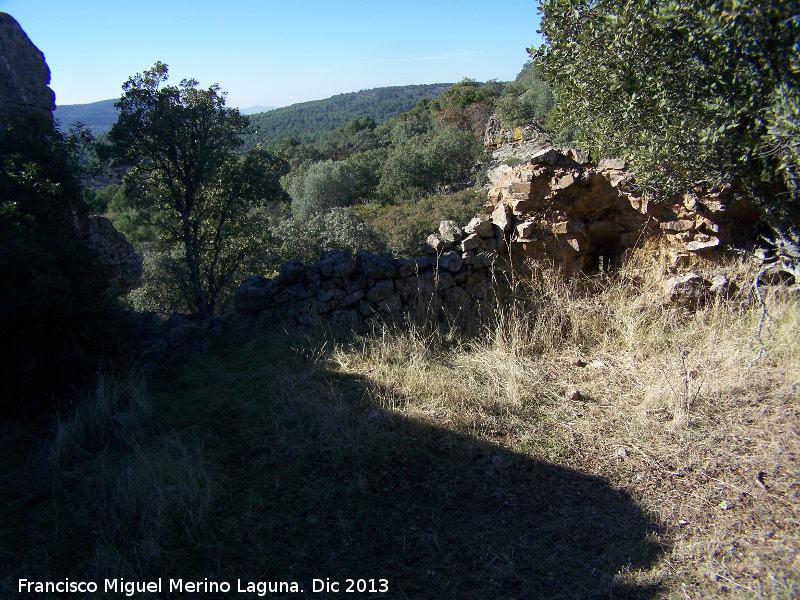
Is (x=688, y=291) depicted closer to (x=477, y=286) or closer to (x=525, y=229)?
(x=525, y=229)

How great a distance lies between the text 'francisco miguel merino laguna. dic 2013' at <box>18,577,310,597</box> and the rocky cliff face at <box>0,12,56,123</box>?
4.91m

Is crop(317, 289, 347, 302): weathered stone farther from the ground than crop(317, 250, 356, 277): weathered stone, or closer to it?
closer to it

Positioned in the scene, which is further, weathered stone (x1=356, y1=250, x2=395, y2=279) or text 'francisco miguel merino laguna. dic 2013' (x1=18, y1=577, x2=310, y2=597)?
weathered stone (x1=356, y1=250, x2=395, y2=279)

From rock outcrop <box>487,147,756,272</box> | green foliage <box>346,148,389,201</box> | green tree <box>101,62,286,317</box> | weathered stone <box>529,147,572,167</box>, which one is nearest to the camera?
rock outcrop <box>487,147,756,272</box>

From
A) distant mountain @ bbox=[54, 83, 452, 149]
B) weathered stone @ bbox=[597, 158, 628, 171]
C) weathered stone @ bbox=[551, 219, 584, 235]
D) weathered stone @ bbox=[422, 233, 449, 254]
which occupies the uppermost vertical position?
distant mountain @ bbox=[54, 83, 452, 149]

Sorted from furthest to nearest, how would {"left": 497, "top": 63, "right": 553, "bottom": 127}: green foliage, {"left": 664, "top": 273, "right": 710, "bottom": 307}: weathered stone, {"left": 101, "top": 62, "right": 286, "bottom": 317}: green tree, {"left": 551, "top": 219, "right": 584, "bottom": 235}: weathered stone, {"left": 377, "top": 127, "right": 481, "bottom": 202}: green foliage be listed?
{"left": 497, "top": 63, "right": 553, "bottom": 127}: green foliage < {"left": 377, "top": 127, "right": 481, "bottom": 202}: green foliage < {"left": 101, "top": 62, "right": 286, "bottom": 317}: green tree < {"left": 551, "top": 219, "right": 584, "bottom": 235}: weathered stone < {"left": 664, "top": 273, "right": 710, "bottom": 307}: weathered stone

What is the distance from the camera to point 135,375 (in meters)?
4.84

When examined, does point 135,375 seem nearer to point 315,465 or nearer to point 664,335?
point 315,465

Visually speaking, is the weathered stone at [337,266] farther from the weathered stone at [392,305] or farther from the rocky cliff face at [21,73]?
the rocky cliff face at [21,73]

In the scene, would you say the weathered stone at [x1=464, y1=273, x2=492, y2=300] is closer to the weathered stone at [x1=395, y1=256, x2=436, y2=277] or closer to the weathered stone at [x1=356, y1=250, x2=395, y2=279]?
the weathered stone at [x1=395, y1=256, x2=436, y2=277]

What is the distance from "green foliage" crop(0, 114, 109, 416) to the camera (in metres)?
4.08

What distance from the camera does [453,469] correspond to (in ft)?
11.8

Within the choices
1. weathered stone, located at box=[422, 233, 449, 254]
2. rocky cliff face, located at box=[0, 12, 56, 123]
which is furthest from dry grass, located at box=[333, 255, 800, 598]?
rocky cliff face, located at box=[0, 12, 56, 123]

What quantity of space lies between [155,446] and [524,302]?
13.5 feet
